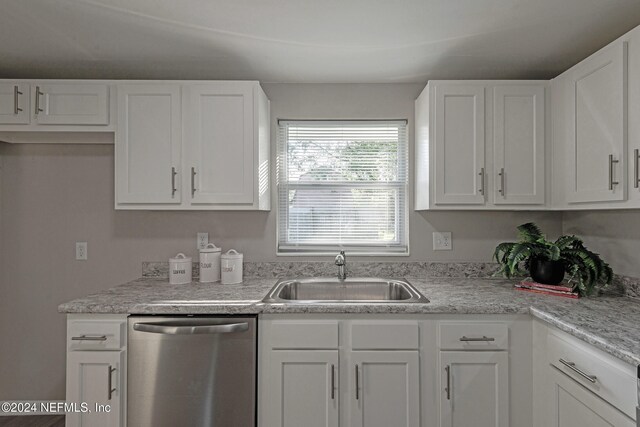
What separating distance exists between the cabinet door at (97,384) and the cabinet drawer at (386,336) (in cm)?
117

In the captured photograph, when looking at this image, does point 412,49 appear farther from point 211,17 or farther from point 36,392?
point 36,392

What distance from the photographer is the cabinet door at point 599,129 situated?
1614 millimetres

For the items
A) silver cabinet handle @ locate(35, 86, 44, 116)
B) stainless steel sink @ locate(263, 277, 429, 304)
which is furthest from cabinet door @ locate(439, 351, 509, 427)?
silver cabinet handle @ locate(35, 86, 44, 116)

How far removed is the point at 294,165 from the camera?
8.50 feet

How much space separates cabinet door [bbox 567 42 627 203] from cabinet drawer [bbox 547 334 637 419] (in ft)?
2.43

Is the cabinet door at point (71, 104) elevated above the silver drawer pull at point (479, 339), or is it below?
above

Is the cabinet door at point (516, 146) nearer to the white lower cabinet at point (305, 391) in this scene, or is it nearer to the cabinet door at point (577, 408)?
the cabinet door at point (577, 408)

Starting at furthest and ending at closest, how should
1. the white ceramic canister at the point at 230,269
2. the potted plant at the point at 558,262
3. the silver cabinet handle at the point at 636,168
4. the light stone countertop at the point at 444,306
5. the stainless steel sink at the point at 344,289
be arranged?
the stainless steel sink at the point at 344,289 < the white ceramic canister at the point at 230,269 < the potted plant at the point at 558,262 < the silver cabinet handle at the point at 636,168 < the light stone countertop at the point at 444,306

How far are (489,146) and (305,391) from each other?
5.71ft

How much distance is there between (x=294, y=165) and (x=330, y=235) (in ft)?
1.90

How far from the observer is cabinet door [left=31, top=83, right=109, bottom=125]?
7.02 feet

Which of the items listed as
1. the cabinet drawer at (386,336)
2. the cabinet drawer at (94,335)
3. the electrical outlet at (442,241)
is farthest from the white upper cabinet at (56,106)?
the electrical outlet at (442,241)

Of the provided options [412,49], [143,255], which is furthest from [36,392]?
[412,49]

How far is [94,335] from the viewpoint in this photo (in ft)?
5.60
